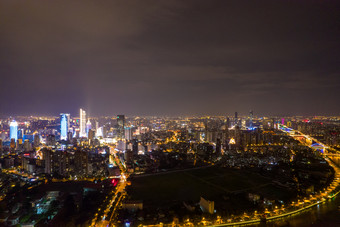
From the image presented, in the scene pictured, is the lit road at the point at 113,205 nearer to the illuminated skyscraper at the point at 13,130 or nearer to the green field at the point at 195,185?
the green field at the point at 195,185

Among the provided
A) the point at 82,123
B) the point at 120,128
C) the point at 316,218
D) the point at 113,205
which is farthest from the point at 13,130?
the point at 316,218

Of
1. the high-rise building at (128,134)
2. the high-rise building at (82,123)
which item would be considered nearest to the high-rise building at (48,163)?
the high-rise building at (128,134)

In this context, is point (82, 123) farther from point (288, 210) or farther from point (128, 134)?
point (288, 210)

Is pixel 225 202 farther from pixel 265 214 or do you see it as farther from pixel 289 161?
pixel 289 161

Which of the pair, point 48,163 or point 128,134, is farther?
point 128,134

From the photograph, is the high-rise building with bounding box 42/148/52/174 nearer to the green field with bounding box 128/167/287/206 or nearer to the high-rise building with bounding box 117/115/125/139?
the green field with bounding box 128/167/287/206

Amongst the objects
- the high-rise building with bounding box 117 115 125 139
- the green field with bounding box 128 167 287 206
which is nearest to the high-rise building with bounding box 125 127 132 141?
the high-rise building with bounding box 117 115 125 139

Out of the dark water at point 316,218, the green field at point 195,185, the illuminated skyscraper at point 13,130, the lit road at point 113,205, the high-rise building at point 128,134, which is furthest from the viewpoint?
the high-rise building at point 128,134
